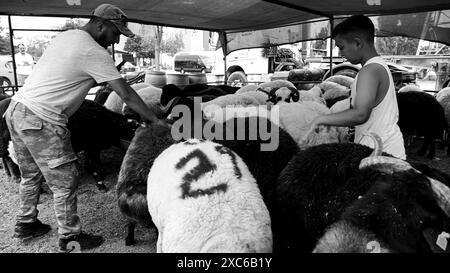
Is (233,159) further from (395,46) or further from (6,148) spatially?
(395,46)

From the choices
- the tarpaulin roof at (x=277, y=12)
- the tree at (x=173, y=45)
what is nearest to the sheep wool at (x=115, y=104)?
the tarpaulin roof at (x=277, y=12)

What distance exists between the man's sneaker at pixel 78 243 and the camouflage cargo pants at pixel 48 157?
0.21 ft

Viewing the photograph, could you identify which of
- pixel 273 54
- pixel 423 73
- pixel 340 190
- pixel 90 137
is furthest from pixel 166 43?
pixel 340 190

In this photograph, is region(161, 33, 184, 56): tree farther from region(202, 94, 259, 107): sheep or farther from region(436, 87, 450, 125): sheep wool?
region(202, 94, 259, 107): sheep

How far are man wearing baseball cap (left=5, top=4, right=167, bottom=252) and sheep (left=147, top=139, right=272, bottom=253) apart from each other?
95cm

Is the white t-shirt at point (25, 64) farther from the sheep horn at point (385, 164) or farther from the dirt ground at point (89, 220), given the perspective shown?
the sheep horn at point (385, 164)

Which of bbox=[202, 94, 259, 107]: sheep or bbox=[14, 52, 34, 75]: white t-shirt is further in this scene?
bbox=[14, 52, 34, 75]: white t-shirt

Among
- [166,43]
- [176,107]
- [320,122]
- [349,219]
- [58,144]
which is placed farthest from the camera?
[166,43]

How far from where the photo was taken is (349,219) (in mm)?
1630

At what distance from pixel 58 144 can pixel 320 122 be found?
2.27 meters

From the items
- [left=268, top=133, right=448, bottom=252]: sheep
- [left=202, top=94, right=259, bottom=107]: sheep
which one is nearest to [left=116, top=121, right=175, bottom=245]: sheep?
[left=268, top=133, right=448, bottom=252]: sheep

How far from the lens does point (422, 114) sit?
6305mm

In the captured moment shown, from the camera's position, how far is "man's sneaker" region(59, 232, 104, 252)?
3225 millimetres
